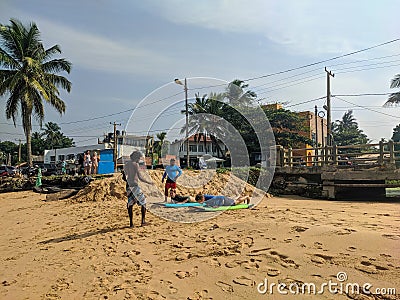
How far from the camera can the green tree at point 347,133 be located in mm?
50500

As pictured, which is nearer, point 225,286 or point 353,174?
point 225,286

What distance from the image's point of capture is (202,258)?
4875mm

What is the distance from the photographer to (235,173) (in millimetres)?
16688

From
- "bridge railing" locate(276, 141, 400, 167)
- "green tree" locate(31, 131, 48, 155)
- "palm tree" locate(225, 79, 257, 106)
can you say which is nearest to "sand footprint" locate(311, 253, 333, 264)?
"bridge railing" locate(276, 141, 400, 167)

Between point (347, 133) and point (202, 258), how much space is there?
52.2 m

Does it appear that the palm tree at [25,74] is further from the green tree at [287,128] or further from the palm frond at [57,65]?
the green tree at [287,128]

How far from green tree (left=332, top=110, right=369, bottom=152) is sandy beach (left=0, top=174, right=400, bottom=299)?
155 feet

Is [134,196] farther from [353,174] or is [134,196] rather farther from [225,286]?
[353,174]

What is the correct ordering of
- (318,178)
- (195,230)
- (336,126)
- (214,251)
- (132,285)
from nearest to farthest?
(132,285)
(214,251)
(195,230)
(318,178)
(336,126)

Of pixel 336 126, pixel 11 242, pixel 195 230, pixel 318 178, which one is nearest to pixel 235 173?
pixel 318 178

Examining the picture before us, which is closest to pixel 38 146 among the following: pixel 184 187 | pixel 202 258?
pixel 184 187

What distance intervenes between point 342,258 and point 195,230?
3.02 metres

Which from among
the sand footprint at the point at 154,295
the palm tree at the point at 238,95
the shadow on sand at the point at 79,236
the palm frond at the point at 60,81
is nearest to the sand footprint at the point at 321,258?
the sand footprint at the point at 154,295

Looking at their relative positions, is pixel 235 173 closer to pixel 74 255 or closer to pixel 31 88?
pixel 74 255
